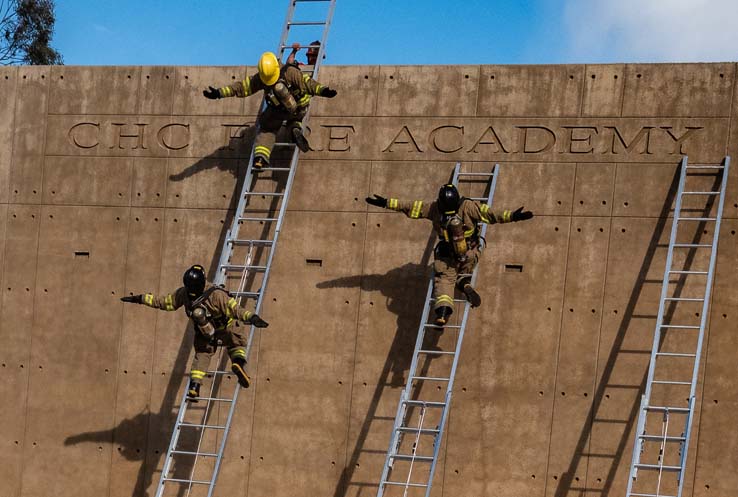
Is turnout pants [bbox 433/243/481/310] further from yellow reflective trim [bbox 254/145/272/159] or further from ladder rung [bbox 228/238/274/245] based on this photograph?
yellow reflective trim [bbox 254/145/272/159]

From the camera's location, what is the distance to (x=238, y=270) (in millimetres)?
11375

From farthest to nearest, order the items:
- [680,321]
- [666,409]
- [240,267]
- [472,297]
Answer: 1. [240,267]
2. [680,321]
3. [472,297]
4. [666,409]

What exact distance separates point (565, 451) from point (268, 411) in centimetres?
355

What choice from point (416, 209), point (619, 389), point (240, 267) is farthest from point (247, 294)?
point (619, 389)

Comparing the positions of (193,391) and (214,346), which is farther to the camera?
(214,346)

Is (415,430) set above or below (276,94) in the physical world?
below

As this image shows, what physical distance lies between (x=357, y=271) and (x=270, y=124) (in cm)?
207

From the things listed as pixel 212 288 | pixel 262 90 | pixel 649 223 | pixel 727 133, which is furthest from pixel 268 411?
pixel 727 133

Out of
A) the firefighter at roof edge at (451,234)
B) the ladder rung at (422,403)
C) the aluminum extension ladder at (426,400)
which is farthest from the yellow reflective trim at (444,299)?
the ladder rung at (422,403)

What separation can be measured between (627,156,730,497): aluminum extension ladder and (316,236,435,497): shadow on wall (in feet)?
9.03

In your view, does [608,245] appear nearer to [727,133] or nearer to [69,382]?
[727,133]

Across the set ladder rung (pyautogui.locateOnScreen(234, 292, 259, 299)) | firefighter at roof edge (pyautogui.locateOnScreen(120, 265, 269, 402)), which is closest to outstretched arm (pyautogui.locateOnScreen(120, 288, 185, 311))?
firefighter at roof edge (pyautogui.locateOnScreen(120, 265, 269, 402))

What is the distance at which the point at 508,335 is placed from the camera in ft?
35.6

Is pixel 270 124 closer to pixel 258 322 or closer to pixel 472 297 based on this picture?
pixel 258 322
